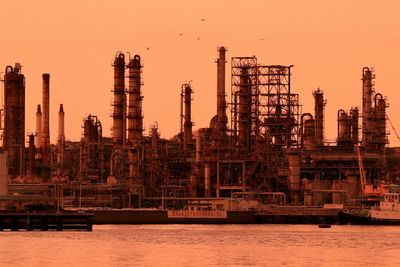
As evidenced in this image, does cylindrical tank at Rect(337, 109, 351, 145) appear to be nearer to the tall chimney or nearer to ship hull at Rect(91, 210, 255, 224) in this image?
ship hull at Rect(91, 210, 255, 224)

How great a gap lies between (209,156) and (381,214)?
59.8ft

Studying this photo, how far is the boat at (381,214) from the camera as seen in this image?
14112 cm

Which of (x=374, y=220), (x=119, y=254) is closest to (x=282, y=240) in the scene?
(x=119, y=254)

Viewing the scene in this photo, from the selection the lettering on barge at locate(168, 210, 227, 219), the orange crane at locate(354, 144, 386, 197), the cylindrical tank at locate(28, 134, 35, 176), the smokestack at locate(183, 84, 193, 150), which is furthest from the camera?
the smokestack at locate(183, 84, 193, 150)

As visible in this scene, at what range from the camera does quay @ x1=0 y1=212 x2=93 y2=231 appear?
123 meters

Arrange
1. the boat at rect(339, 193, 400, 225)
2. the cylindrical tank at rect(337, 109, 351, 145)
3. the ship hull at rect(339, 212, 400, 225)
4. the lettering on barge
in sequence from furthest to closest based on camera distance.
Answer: the cylindrical tank at rect(337, 109, 351, 145) < the lettering on barge < the boat at rect(339, 193, 400, 225) < the ship hull at rect(339, 212, 400, 225)

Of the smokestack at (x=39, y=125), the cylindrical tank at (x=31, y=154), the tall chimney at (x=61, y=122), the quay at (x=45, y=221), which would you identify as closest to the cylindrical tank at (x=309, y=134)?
the tall chimney at (x=61, y=122)

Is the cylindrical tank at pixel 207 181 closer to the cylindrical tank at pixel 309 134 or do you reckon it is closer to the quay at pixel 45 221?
the cylindrical tank at pixel 309 134

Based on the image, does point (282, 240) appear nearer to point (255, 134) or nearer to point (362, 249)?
point (362, 249)

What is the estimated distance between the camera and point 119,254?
91.2 m

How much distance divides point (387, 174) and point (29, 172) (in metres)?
38.1

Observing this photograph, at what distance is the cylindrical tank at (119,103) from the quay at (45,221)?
2946 centimetres

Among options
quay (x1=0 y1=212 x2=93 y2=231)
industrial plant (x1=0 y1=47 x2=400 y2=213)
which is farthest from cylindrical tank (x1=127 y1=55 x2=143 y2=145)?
quay (x1=0 y1=212 x2=93 y2=231)

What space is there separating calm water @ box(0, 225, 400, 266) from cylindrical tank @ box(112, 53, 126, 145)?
24.1 meters
